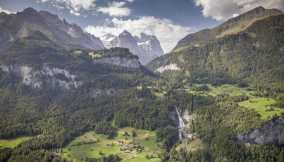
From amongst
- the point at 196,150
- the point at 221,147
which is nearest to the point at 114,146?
the point at 196,150

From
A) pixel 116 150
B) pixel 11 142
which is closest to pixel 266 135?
pixel 116 150

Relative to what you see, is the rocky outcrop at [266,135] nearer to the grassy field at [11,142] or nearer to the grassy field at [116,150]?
the grassy field at [116,150]

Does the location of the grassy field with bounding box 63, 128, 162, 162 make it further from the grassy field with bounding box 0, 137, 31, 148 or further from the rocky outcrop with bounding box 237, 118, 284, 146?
the rocky outcrop with bounding box 237, 118, 284, 146

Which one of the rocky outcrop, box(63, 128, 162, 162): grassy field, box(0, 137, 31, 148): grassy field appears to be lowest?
box(63, 128, 162, 162): grassy field

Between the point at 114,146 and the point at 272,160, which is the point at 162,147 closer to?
the point at 114,146

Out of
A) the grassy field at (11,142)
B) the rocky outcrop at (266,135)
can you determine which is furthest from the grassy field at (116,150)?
the rocky outcrop at (266,135)

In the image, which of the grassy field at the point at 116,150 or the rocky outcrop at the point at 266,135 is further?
the rocky outcrop at the point at 266,135

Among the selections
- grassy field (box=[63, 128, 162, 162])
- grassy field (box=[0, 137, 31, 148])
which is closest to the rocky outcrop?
grassy field (box=[63, 128, 162, 162])

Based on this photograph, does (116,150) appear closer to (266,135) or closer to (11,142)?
(11,142)
